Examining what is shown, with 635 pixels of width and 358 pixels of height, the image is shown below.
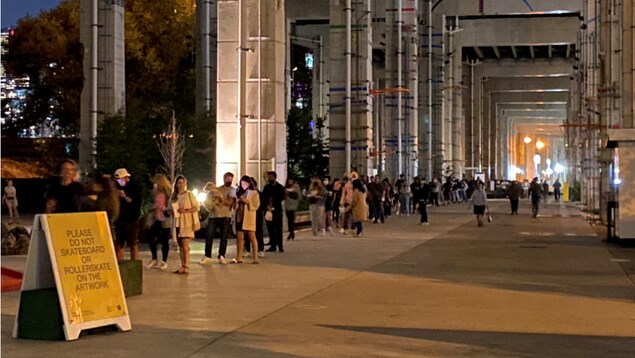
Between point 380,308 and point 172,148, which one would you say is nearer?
point 380,308

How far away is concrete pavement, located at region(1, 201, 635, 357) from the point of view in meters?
10.1

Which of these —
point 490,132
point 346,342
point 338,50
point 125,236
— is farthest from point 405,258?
point 490,132

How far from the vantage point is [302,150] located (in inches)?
1945

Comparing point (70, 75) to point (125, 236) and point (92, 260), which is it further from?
point (92, 260)

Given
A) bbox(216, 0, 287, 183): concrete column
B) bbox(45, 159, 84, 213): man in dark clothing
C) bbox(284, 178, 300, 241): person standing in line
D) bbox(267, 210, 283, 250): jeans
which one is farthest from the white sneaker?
bbox(216, 0, 287, 183): concrete column

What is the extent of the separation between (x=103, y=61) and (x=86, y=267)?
31.8 m

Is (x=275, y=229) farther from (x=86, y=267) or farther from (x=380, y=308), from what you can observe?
(x=86, y=267)

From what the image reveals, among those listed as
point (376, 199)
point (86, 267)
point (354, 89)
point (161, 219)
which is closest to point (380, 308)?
point (86, 267)

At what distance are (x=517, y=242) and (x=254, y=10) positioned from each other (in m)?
8.83

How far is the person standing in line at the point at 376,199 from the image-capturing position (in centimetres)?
3472

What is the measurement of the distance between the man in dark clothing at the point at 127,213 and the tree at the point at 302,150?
1230 inches

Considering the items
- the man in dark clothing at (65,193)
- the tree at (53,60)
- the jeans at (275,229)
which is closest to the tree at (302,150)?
the tree at (53,60)

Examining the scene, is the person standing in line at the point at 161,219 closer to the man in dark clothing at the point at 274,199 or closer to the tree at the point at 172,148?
the man in dark clothing at the point at 274,199

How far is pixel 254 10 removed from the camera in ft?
90.7
